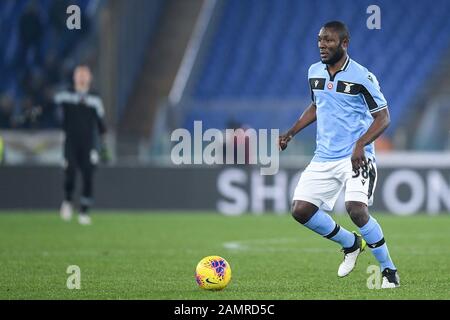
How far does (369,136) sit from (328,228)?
1002 mm

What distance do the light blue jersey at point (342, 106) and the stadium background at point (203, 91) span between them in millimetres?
5253

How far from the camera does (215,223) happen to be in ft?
54.6

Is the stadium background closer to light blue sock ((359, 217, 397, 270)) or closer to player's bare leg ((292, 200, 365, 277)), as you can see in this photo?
player's bare leg ((292, 200, 365, 277))

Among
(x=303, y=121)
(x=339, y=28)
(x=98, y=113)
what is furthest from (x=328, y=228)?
(x=98, y=113)

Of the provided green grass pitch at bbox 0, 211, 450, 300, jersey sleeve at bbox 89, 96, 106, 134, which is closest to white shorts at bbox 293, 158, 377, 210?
green grass pitch at bbox 0, 211, 450, 300

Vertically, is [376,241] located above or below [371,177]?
below

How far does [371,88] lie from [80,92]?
27.8ft

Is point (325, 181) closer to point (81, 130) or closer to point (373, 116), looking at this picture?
point (373, 116)

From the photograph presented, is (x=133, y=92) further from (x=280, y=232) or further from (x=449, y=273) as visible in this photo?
(x=449, y=273)

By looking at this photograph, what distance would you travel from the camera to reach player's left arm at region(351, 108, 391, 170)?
26.3ft

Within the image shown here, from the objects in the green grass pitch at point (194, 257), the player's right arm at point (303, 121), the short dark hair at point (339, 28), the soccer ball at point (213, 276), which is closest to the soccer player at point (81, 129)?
the green grass pitch at point (194, 257)

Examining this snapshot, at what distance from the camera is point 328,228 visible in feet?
28.7

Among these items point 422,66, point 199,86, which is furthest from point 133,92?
point 422,66
